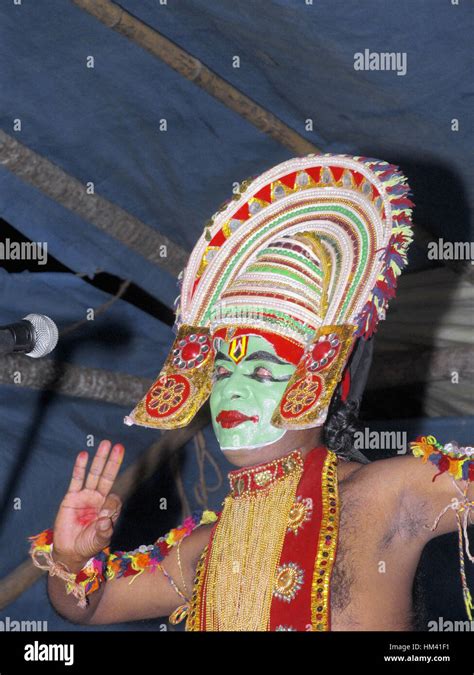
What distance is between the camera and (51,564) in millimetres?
3361

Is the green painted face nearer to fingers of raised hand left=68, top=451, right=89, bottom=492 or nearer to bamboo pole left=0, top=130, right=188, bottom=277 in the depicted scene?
fingers of raised hand left=68, top=451, right=89, bottom=492

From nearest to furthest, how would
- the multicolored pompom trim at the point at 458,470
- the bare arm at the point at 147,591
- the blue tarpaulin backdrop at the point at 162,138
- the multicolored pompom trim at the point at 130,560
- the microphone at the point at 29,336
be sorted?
the microphone at the point at 29,336, the multicolored pompom trim at the point at 458,470, the multicolored pompom trim at the point at 130,560, the bare arm at the point at 147,591, the blue tarpaulin backdrop at the point at 162,138

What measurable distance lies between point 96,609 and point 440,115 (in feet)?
6.04

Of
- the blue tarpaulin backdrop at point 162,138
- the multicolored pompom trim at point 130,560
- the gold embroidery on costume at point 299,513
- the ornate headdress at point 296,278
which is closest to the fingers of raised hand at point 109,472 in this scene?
the ornate headdress at point 296,278

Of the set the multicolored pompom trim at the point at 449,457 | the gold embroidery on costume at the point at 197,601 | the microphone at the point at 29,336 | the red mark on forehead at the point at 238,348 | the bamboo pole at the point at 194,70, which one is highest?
the bamboo pole at the point at 194,70

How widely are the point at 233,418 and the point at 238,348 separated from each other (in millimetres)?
206

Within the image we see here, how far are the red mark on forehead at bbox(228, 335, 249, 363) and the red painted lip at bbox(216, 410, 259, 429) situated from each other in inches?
6.1

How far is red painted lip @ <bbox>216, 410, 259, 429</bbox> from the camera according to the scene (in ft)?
10.7

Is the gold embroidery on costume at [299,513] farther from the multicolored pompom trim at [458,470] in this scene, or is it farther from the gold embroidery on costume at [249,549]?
the multicolored pompom trim at [458,470]

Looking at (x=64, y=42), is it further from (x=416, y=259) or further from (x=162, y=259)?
(x=416, y=259)

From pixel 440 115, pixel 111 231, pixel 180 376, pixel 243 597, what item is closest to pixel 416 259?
pixel 440 115

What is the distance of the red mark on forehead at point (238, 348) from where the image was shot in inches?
132

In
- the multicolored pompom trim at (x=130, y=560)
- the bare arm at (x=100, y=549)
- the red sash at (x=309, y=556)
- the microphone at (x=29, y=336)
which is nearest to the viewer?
the microphone at (x=29, y=336)

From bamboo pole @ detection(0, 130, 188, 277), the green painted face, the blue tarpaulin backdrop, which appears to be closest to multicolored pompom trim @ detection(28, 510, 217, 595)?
the green painted face
